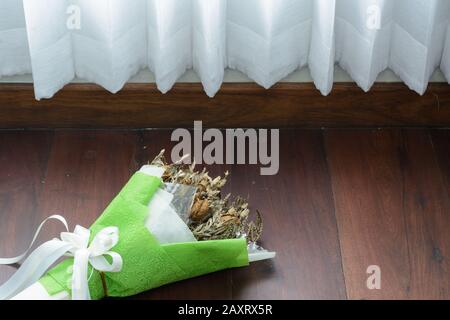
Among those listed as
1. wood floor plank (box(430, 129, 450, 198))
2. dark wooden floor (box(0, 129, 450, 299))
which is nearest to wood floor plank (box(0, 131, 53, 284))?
dark wooden floor (box(0, 129, 450, 299))

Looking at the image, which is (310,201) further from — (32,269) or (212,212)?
(32,269)

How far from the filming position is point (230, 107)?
1.45 m

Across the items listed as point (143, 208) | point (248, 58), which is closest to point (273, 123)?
point (248, 58)

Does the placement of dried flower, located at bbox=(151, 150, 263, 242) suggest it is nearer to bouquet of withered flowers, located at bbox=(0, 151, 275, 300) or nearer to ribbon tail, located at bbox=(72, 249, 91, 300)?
bouquet of withered flowers, located at bbox=(0, 151, 275, 300)

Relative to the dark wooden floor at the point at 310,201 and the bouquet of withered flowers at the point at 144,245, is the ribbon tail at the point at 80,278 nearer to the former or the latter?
the bouquet of withered flowers at the point at 144,245

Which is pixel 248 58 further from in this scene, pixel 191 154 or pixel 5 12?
pixel 5 12

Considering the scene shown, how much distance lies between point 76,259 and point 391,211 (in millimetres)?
519

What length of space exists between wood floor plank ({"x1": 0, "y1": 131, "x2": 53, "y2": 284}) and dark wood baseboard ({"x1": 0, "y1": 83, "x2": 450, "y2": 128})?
0.12ft

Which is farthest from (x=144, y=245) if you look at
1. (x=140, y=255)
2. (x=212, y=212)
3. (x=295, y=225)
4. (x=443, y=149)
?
(x=443, y=149)

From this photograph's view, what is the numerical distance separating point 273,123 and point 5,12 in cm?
49

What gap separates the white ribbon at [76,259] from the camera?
1136 millimetres

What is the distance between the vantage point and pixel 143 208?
46.4 inches
